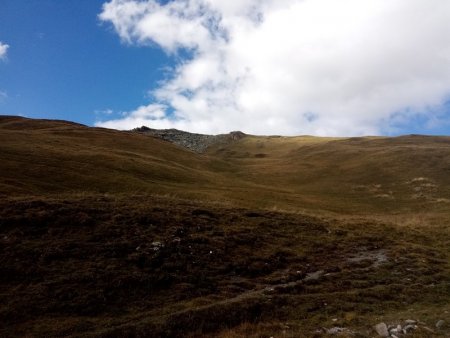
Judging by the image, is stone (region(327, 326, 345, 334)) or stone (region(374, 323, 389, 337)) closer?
stone (region(374, 323, 389, 337))

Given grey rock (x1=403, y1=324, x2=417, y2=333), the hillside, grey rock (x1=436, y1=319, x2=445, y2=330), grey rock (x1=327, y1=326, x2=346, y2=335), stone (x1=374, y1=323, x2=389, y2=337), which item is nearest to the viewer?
stone (x1=374, y1=323, x2=389, y2=337)

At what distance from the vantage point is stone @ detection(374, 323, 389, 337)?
17.5 m

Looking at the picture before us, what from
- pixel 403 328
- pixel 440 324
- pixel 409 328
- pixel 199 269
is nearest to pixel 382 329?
pixel 403 328

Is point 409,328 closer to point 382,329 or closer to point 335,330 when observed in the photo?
point 382,329

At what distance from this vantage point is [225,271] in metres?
26.6

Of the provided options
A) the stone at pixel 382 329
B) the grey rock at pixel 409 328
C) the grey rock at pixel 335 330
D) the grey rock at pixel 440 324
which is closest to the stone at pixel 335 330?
the grey rock at pixel 335 330

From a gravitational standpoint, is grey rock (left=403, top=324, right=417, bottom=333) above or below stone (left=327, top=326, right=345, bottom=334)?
above

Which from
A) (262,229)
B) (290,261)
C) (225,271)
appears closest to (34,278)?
(225,271)

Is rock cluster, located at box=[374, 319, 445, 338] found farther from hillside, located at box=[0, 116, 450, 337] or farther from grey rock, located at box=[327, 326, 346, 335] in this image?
grey rock, located at box=[327, 326, 346, 335]

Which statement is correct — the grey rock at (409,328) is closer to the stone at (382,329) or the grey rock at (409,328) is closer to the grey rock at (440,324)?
the stone at (382,329)

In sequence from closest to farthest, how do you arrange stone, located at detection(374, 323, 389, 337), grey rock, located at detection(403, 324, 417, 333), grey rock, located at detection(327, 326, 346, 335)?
stone, located at detection(374, 323, 389, 337) → grey rock, located at detection(403, 324, 417, 333) → grey rock, located at detection(327, 326, 346, 335)

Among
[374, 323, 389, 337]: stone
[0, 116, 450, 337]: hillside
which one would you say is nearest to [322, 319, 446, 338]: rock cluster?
[374, 323, 389, 337]: stone

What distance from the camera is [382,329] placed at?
58.5 ft

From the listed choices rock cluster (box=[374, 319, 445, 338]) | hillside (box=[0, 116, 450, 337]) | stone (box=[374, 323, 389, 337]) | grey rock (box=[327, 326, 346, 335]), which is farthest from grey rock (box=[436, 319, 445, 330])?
grey rock (box=[327, 326, 346, 335])
